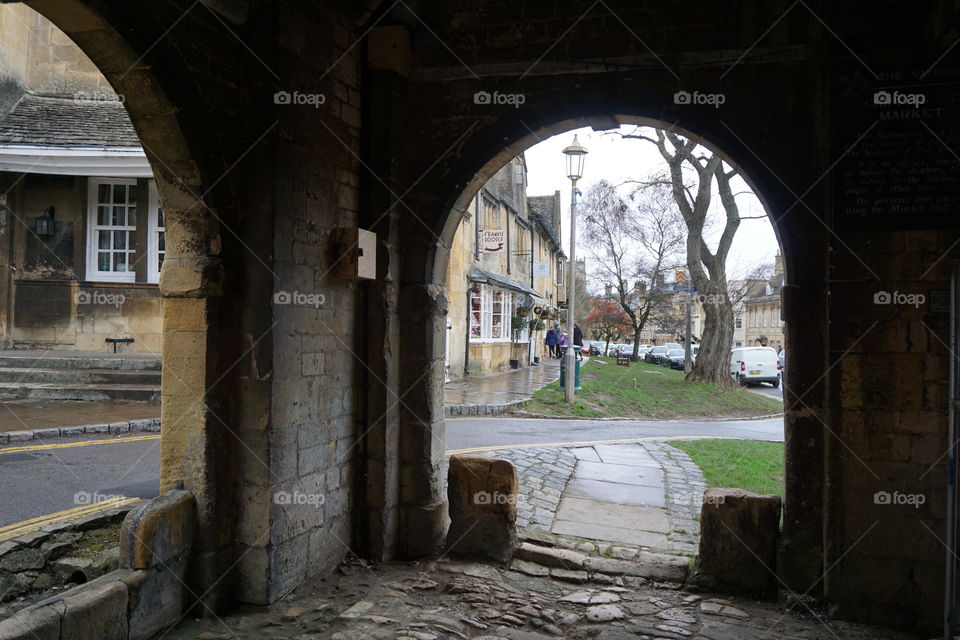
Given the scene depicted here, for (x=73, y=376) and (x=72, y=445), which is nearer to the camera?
(x=72, y=445)

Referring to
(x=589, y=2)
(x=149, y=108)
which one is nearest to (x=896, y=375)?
(x=589, y=2)

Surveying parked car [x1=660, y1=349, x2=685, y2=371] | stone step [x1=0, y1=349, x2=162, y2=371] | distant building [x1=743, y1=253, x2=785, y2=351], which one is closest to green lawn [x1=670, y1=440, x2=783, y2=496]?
stone step [x1=0, y1=349, x2=162, y2=371]

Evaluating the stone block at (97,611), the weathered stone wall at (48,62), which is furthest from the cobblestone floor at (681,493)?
the weathered stone wall at (48,62)

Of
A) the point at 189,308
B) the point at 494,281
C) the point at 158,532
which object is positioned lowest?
the point at 158,532

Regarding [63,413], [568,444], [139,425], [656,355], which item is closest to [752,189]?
[568,444]

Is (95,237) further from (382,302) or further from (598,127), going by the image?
(598,127)

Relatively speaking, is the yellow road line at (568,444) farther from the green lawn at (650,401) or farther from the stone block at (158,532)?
the stone block at (158,532)

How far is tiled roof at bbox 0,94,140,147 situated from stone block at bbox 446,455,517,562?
9.48 metres

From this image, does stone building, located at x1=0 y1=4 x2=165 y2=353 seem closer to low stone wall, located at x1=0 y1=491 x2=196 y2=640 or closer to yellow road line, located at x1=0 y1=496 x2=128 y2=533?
yellow road line, located at x1=0 y1=496 x2=128 y2=533

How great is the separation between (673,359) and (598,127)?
1203 inches

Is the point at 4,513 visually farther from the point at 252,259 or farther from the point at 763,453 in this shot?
the point at 763,453

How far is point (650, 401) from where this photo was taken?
14.8m

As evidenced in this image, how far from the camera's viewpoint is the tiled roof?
11.2 m

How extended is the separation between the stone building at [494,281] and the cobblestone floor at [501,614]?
7199mm
